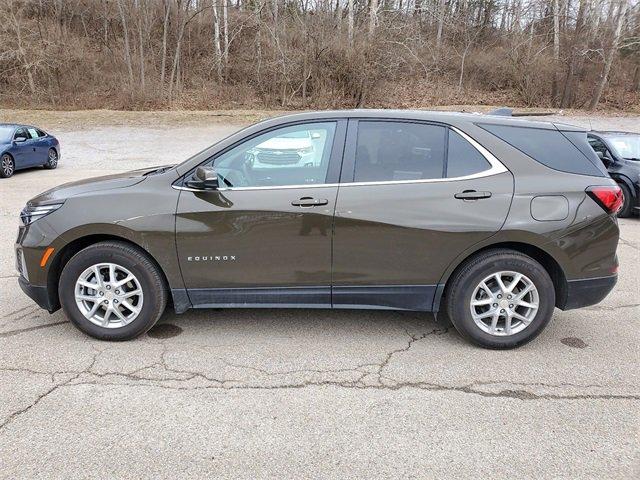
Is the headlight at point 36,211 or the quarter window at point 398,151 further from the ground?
the quarter window at point 398,151

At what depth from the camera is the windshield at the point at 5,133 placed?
43.9 ft

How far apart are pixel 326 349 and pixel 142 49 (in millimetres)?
31262

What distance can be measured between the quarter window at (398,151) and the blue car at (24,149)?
484 inches

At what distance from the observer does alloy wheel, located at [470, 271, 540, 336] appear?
377cm

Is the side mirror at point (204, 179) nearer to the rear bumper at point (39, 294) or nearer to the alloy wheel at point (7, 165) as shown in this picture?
the rear bumper at point (39, 294)

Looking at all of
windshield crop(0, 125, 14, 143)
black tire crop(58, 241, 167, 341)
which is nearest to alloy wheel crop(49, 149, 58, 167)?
windshield crop(0, 125, 14, 143)

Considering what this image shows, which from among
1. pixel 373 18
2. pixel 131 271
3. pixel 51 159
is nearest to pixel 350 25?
pixel 373 18

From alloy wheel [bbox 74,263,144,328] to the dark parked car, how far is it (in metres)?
7.95

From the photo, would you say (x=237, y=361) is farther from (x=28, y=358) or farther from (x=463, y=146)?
(x=463, y=146)

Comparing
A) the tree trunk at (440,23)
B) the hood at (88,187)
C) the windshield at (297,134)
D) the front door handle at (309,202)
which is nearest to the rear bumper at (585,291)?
the front door handle at (309,202)

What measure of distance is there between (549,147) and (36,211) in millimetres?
3936

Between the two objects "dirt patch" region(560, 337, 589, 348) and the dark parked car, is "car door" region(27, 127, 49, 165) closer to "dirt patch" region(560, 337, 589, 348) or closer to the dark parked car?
the dark parked car

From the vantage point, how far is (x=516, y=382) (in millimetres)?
3396

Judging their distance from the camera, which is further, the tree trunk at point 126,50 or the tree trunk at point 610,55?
the tree trunk at point 126,50
